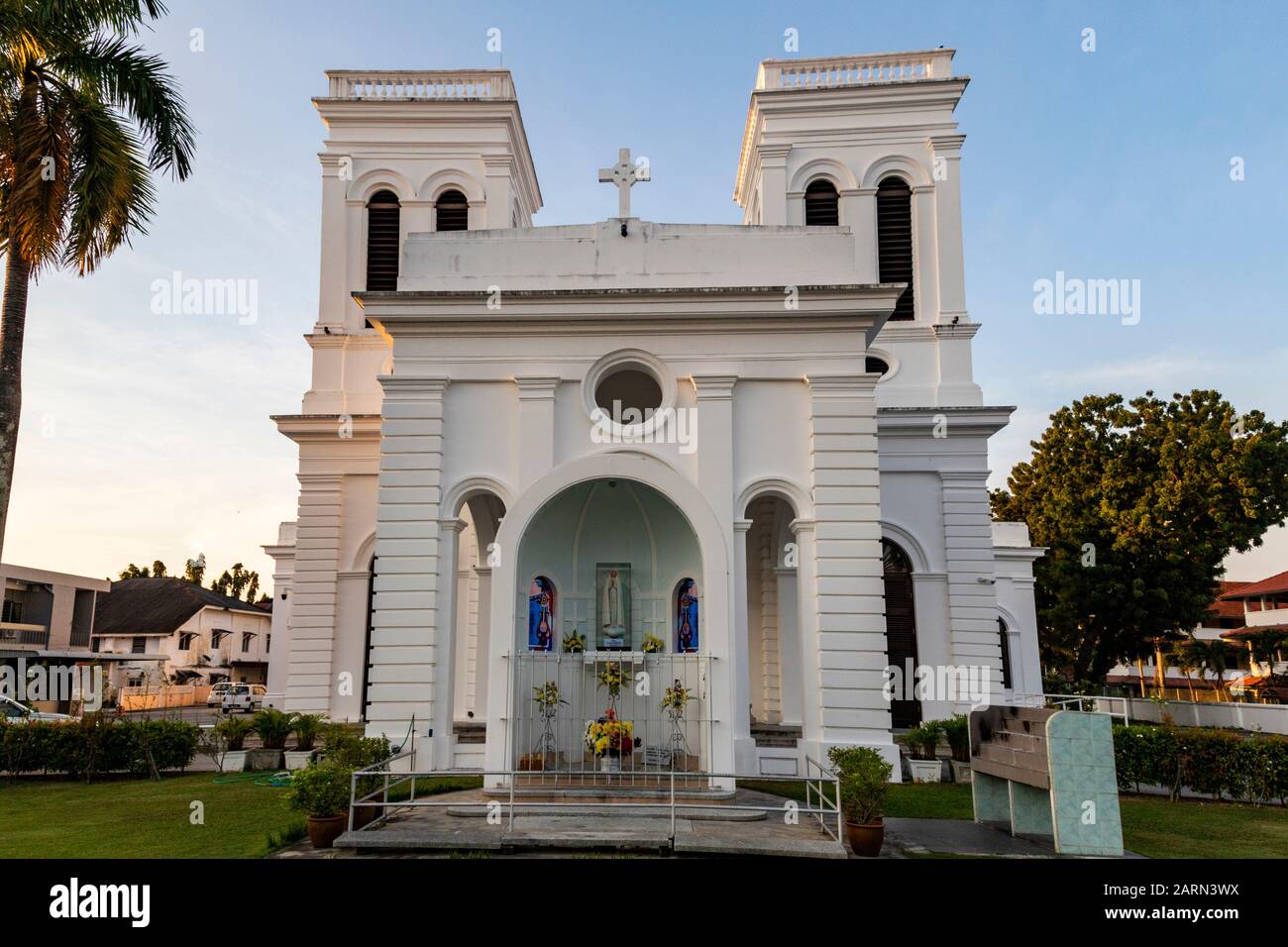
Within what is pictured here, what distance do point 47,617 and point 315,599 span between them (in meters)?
25.2

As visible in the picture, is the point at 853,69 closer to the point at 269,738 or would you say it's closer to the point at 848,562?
the point at 848,562

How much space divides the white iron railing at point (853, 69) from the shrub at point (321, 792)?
2006 cm

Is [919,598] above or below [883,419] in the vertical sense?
below

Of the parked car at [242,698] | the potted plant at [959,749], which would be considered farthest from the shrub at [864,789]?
the parked car at [242,698]

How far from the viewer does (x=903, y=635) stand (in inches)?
803

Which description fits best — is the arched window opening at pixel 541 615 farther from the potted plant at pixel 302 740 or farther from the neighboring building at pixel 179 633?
the neighboring building at pixel 179 633

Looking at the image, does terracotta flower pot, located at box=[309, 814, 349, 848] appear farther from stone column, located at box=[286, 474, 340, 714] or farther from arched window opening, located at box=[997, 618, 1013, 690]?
arched window opening, located at box=[997, 618, 1013, 690]

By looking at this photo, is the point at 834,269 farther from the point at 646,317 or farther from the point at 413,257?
the point at 413,257

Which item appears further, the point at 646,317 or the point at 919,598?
the point at 919,598

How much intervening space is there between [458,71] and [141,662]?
39.6 metres

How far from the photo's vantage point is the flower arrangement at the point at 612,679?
1365 centimetres

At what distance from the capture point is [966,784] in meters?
15.9

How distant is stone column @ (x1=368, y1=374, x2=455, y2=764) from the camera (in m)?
14.0

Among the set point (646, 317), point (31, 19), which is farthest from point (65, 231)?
point (646, 317)
